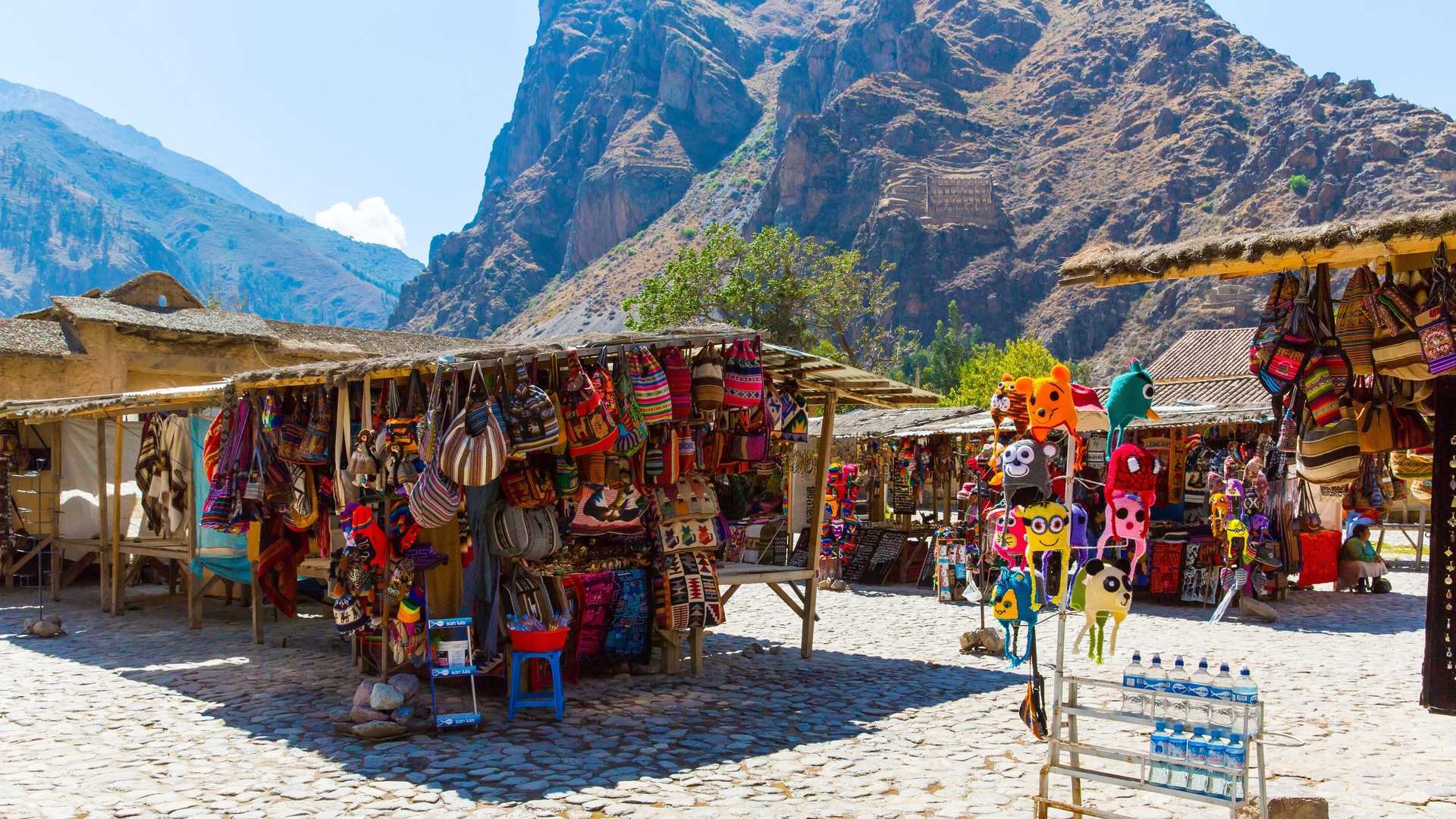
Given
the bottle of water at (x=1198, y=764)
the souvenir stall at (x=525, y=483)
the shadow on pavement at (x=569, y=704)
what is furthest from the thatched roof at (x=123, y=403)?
the bottle of water at (x=1198, y=764)

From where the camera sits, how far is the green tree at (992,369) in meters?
48.8

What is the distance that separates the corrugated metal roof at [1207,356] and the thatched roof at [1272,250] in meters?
32.2

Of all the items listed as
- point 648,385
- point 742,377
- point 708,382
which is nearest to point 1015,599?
point 648,385

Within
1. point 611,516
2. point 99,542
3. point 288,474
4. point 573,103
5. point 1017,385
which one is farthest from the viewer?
point 573,103

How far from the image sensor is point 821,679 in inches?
322

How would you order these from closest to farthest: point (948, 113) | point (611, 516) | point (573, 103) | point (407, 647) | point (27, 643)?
point (407, 647) < point (611, 516) < point (27, 643) < point (948, 113) < point (573, 103)

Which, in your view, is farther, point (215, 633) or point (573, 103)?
point (573, 103)

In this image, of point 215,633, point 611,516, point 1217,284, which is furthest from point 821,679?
point 1217,284

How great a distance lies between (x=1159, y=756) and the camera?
417cm

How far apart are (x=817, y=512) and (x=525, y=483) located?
3043mm

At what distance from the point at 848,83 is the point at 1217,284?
169 feet

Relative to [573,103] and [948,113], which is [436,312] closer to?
[573,103]

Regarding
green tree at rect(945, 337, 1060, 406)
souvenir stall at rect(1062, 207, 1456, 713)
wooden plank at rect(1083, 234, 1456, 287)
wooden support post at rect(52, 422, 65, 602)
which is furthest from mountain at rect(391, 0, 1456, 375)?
wooden plank at rect(1083, 234, 1456, 287)

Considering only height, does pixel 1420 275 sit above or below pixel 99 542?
above
